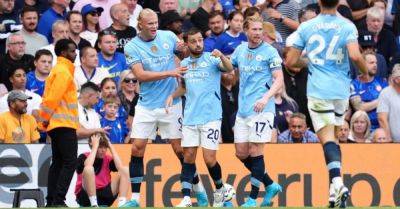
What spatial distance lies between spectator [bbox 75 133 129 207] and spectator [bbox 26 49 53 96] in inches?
86.2

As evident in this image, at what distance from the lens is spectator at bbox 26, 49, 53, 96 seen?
23422 mm

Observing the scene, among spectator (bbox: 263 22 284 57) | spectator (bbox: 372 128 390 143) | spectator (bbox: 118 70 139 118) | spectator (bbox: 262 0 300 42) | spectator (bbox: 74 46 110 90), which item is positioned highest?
spectator (bbox: 262 0 300 42)

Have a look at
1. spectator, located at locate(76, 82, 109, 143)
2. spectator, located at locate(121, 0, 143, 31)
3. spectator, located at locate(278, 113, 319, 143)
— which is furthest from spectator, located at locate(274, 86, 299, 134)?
spectator, located at locate(121, 0, 143, 31)

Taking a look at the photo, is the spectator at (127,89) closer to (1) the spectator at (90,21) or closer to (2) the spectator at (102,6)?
(1) the spectator at (90,21)

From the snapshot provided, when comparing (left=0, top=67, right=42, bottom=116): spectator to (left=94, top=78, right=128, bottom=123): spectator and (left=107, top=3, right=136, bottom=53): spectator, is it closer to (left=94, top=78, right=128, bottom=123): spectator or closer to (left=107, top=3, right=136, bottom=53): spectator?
(left=94, top=78, right=128, bottom=123): spectator

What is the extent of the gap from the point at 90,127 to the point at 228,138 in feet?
8.21

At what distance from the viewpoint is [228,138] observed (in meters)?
23.7

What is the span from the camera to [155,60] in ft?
66.8

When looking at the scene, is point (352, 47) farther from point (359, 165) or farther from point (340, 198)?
point (359, 165)

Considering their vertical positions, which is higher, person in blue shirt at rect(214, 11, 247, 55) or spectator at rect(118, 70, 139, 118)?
person in blue shirt at rect(214, 11, 247, 55)

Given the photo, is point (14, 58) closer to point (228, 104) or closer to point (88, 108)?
point (88, 108)

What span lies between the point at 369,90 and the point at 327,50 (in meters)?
7.19

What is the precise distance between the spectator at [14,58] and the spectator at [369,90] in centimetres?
522

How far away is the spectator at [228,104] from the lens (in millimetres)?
23578
